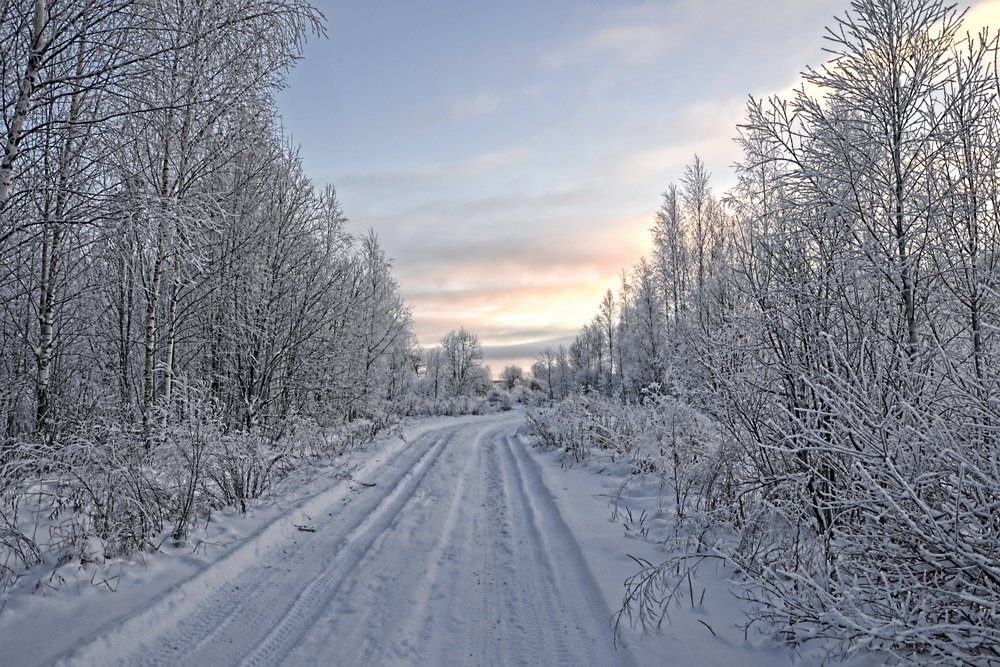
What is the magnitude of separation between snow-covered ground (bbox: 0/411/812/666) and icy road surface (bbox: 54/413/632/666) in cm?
1

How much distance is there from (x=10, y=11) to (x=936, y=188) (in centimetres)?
856

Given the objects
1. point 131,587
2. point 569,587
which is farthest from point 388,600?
point 131,587

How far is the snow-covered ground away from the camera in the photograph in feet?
9.73

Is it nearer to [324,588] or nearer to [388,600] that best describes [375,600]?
[388,600]

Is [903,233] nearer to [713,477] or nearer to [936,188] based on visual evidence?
[936,188]

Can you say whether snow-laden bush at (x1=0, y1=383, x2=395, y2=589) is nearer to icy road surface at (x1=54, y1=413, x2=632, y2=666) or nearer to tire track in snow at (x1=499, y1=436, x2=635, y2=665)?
icy road surface at (x1=54, y1=413, x2=632, y2=666)

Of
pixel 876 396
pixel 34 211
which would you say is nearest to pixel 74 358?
pixel 34 211

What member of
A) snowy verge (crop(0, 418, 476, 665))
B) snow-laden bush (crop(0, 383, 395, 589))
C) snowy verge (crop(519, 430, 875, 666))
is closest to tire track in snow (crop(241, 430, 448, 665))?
snowy verge (crop(0, 418, 476, 665))

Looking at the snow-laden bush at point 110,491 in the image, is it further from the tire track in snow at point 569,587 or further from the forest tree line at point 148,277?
the tire track in snow at point 569,587

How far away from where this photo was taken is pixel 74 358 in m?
10.1

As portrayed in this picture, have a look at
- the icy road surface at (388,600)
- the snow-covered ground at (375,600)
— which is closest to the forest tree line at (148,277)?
the snow-covered ground at (375,600)

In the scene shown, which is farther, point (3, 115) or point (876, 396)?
point (3, 115)

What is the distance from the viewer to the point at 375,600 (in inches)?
144

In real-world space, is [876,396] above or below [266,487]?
above
